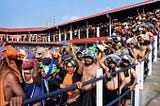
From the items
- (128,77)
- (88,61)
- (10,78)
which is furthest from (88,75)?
(10,78)

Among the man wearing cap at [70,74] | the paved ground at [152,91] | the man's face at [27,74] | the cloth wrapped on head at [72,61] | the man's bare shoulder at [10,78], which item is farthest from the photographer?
the paved ground at [152,91]

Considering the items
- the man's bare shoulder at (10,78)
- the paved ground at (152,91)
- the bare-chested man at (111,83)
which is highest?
the man's bare shoulder at (10,78)

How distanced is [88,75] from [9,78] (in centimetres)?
219

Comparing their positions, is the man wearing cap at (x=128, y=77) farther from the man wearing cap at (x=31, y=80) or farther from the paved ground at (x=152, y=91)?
the man wearing cap at (x=31, y=80)

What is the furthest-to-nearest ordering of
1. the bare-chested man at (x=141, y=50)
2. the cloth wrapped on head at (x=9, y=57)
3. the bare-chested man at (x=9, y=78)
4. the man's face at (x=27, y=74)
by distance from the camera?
the bare-chested man at (x=141, y=50)
the man's face at (x=27, y=74)
the cloth wrapped on head at (x=9, y=57)
the bare-chested man at (x=9, y=78)

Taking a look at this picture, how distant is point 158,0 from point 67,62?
1370 cm

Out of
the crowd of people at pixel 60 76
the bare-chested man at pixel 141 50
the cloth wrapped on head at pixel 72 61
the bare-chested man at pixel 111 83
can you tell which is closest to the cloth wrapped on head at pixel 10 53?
the crowd of people at pixel 60 76

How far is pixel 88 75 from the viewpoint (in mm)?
5016

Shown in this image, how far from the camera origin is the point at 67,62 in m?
5.25

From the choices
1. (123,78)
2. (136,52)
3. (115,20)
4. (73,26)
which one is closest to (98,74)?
(123,78)

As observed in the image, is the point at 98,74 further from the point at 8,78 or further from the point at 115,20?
the point at 115,20

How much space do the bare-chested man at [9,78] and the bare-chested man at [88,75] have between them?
1658mm

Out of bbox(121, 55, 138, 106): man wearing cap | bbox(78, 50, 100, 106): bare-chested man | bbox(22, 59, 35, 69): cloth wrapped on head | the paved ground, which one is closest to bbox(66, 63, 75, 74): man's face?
bbox(78, 50, 100, 106): bare-chested man

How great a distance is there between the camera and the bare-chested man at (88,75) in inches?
186
